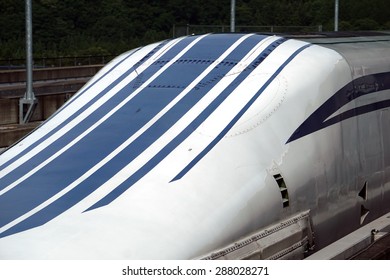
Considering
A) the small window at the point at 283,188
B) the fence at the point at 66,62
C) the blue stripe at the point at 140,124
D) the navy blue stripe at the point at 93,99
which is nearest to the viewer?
the blue stripe at the point at 140,124

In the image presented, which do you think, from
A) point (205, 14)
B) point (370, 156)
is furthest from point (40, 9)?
point (370, 156)

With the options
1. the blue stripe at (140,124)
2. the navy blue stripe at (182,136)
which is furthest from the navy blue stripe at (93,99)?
the navy blue stripe at (182,136)

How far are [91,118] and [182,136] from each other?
138 cm

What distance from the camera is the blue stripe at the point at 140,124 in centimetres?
845

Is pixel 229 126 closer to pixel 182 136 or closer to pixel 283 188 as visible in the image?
pixel 182 136

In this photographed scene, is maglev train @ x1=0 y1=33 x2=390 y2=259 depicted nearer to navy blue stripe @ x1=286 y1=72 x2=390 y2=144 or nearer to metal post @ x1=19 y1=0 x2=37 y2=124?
navy blue stripe @ x1=286 y1=72 x2=390 y2=144

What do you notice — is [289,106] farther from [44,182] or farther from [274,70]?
[44,182]

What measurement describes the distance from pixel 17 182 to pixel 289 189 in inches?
119

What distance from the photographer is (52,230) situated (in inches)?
309

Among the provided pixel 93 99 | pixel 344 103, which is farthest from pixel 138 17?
pixel 93 99

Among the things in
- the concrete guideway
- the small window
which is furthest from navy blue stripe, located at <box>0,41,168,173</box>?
the concrete guideway

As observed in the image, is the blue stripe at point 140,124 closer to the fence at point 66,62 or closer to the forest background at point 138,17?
the fence at point 66,62

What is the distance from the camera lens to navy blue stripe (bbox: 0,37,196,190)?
9359 mm

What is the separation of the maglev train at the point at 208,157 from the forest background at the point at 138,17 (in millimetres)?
57307
